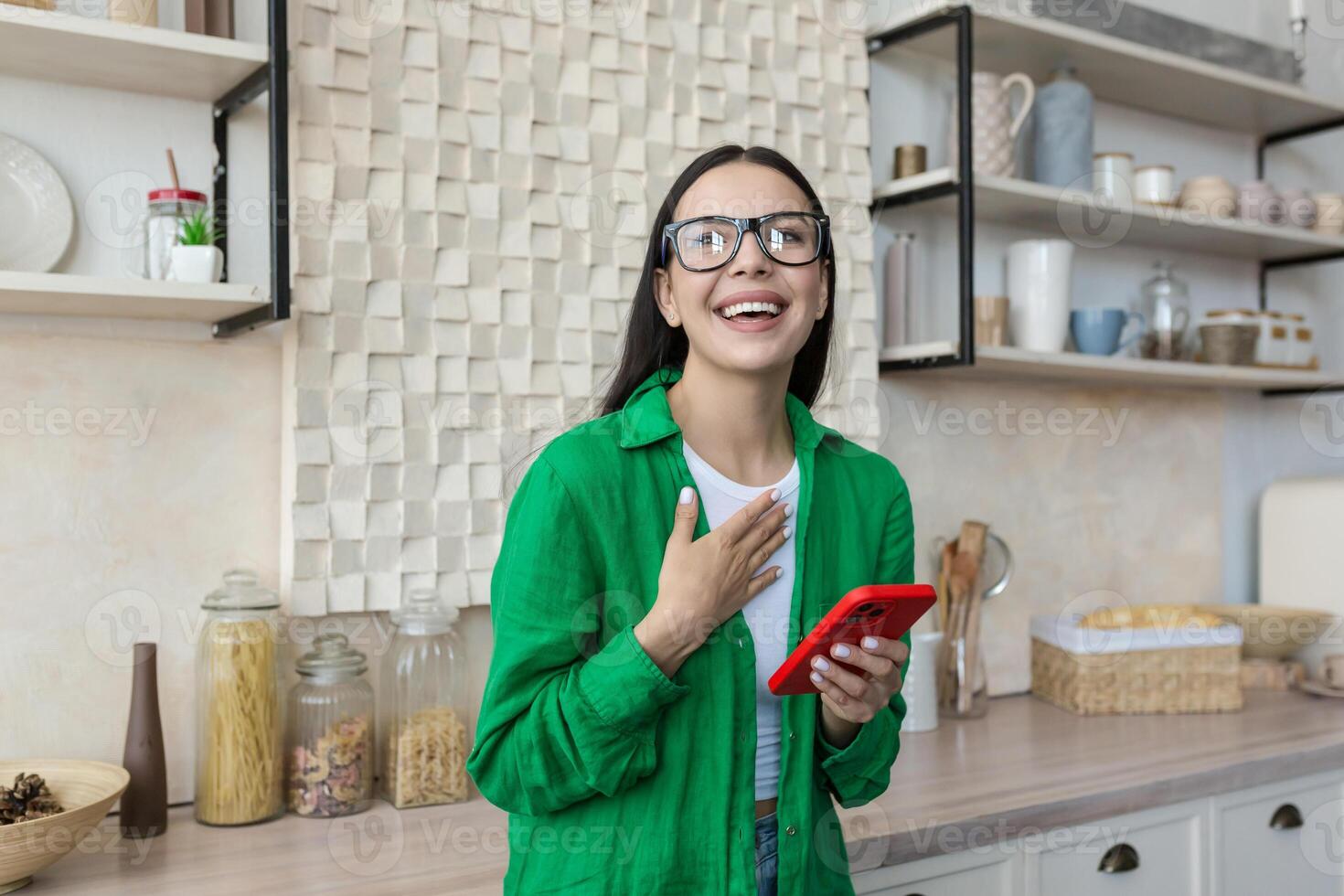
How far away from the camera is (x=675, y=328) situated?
1179 millimetres

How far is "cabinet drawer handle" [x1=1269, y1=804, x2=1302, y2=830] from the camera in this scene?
1.83m

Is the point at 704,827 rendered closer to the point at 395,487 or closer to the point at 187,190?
the point at 395,487

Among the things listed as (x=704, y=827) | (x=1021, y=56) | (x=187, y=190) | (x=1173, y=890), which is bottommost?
(x=1173, y=890)

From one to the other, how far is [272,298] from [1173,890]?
148 cm

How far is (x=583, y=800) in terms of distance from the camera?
99 centimetres

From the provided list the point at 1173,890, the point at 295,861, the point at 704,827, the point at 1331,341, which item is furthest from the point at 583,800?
the point at 1331,341

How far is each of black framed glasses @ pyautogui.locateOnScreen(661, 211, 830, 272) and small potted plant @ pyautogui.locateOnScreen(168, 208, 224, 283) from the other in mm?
624

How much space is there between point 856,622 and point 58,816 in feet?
2.63

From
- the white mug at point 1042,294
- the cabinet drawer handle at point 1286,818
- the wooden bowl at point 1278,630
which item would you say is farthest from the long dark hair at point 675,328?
the wooden bowl at point 1278,630

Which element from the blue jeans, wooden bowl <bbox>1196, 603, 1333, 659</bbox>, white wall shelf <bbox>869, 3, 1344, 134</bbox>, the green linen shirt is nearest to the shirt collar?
the green linen shirt

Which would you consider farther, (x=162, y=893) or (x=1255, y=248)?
(x=1255, y=248)

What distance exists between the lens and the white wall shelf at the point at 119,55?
4.17 feet

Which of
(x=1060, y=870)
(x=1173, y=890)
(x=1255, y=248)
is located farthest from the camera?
(x=1255, y=248)

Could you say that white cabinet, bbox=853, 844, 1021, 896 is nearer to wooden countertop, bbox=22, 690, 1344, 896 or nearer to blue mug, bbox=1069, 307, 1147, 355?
wooden countertop, bbox=22, 690, 1344, 896
